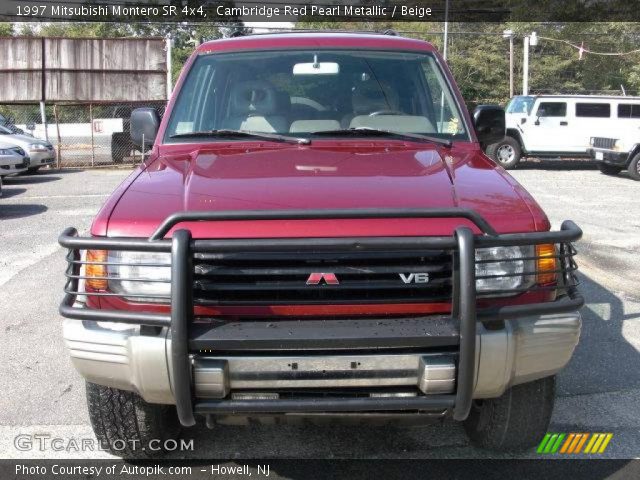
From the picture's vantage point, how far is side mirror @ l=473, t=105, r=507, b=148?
13.3 ft

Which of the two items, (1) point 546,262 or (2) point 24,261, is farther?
(2) point 24,261

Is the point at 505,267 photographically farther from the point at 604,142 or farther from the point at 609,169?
the point at 609,169

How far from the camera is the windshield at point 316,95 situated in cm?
386

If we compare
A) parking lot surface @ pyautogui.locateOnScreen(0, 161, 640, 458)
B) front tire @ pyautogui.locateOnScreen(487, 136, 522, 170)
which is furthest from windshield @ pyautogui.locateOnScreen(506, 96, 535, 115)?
parking lot surface @ pyautogui.locateOnScreen(0, 161, 640, 458)

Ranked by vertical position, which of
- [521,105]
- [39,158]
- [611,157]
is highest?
[521,105]

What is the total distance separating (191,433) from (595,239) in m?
6.73

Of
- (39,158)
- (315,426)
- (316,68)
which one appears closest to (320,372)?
(315,426)

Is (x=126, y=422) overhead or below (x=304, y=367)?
below

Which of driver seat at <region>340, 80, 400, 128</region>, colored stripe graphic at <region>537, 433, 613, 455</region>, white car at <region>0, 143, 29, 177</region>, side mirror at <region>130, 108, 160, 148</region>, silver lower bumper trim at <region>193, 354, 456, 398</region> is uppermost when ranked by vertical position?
driver seat at <region>340, 80, 400, 128</region>

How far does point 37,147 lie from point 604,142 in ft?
45.8

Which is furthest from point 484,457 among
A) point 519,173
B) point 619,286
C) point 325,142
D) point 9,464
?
point 519,173

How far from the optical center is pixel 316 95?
13.1 feet

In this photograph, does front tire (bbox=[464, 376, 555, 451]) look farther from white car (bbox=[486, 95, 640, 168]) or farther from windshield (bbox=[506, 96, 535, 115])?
windshield (bbox=[506, 96, 535, 115])

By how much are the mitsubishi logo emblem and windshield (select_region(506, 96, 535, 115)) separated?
17.0 meters
